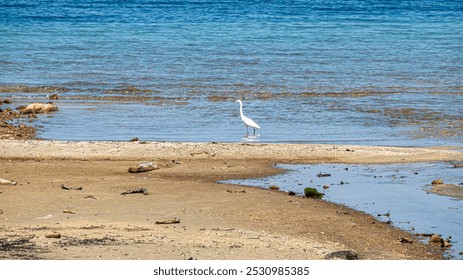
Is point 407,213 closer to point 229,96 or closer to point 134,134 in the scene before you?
point 134,134

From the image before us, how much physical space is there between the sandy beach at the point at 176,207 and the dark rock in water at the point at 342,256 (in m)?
0.03

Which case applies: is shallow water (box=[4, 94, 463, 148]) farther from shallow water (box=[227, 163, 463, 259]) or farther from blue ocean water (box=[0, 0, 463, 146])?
shallow water (box=[227, 163, 463, 259])

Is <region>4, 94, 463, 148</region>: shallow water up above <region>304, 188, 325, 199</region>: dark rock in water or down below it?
below

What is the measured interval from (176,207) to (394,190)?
9.67 ft

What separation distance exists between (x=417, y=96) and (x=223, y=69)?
7.55 metres

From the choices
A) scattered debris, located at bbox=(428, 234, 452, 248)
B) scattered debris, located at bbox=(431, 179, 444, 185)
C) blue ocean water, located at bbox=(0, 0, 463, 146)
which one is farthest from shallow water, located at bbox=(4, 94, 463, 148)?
scattered debris, located at bbox=(428, 234, 452, 248)

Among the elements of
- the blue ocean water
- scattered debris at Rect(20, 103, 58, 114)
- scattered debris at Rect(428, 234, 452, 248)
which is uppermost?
scattered debris at Rect(428, 234, 452, 248)

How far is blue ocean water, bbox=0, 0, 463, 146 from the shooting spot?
62.3ft

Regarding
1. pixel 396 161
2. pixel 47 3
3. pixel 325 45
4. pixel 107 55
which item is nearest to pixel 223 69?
pixel 107 55

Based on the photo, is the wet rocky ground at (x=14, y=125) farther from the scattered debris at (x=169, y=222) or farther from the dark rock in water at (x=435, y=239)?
the dark rock in water at (x=435, y=239)

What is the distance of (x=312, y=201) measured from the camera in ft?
39.2

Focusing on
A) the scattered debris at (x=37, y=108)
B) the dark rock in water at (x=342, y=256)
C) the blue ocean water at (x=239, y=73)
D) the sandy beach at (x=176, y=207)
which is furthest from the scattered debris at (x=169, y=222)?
the scattered debris at (x=37, y=108)

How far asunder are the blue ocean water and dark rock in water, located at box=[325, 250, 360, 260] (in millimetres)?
8356

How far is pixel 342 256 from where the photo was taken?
29.1 ft
